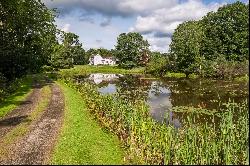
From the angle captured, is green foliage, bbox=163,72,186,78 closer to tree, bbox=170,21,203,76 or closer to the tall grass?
tree, bbox=170,21,203,76

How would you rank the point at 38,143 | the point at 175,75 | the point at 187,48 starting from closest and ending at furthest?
the point at 38,143, the point at 187,48, the point at 175,75

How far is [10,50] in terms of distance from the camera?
214ft

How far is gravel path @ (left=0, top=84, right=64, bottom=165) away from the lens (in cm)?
2117

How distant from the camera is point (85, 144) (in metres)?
24.1

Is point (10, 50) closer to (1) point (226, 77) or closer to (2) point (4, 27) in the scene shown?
(2) point (4, 27)

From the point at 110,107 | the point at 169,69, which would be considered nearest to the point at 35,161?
the point at 110,107

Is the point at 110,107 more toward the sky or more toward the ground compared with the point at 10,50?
more toward the ground

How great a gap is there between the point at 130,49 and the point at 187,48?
208ft

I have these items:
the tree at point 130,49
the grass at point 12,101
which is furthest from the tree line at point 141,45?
the grass at point 12,101

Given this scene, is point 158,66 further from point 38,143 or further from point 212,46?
point 38,143

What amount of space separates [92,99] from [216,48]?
84.2 metres

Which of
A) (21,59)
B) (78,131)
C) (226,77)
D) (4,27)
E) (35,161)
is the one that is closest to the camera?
(35,161)

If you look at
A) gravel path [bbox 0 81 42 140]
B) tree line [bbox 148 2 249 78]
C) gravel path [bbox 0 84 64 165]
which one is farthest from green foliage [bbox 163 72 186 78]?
gravel path [bbox 0 84 64 165]

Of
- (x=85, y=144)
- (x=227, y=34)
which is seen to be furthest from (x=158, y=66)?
(x=85, y=144)
